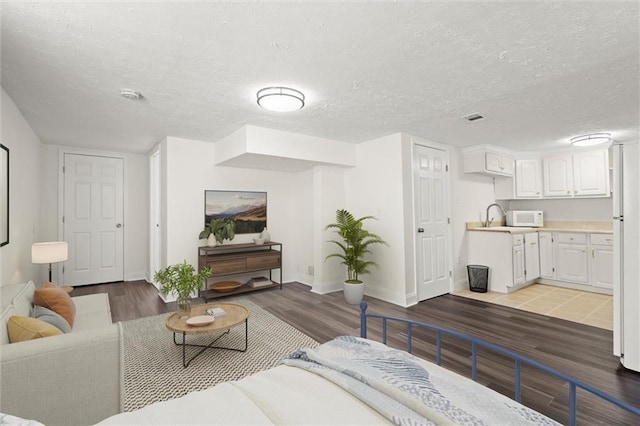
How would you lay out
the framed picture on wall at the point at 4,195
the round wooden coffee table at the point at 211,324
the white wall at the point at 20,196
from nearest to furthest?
the round wooden coffee table at the point at 211,324 → the framed picture on wall at the point at 4,195 → the white wall at the point at 20,196

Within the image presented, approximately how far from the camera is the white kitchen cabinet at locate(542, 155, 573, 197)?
5.41m

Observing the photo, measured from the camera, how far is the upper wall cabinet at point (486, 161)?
5070mm

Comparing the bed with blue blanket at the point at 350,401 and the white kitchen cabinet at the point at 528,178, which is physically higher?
the white kitchen cabinet at the point at 528,178

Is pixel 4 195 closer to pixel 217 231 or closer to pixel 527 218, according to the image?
pixel 217 231

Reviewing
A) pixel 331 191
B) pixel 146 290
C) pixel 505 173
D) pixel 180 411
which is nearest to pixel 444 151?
pixel 505 173

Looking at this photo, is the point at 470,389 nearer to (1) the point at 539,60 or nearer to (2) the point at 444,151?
(1) the point at 539,60

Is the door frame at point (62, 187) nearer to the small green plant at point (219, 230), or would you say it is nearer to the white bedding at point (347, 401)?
the small green plant at point (219, 230)

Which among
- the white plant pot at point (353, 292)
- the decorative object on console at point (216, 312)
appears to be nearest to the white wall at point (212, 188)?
the white plant pot at point (353, 292)

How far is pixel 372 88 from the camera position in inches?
109

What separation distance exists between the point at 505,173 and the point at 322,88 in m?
4.30

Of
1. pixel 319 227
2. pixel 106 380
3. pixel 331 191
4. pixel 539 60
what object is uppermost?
pixel 539 60

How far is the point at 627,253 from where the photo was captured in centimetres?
246

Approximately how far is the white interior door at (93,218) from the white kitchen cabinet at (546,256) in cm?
756

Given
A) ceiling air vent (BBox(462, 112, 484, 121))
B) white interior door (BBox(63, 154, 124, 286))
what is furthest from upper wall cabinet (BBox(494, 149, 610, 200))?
white interior door (BBox(63, 154, 124, 286))
